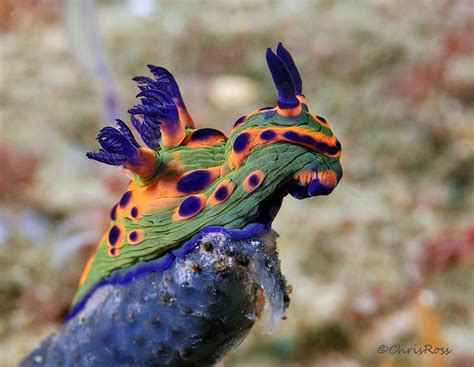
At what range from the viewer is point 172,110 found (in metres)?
1.68

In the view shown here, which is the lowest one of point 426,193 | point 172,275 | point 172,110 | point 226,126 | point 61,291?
point 172,275

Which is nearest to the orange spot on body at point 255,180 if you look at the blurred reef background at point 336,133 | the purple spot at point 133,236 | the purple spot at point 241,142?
the purple spot at point 241,142

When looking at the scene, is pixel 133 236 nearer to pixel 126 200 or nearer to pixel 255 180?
pixel 126 200

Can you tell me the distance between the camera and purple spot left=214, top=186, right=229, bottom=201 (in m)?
1.56

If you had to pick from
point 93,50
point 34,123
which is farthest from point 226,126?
point 34,123

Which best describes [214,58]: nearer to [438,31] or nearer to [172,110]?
[438,31]

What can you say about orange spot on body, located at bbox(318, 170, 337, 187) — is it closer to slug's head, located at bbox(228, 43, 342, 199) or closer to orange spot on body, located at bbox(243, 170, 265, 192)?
slug's head, located at bbox(228, 43, 342, 199)

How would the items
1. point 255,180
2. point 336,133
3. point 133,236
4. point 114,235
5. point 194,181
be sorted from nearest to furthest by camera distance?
point 255,180 → point 194,181 → point 133,236 → point 114,235 → point 336,133

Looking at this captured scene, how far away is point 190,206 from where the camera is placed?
161 cm

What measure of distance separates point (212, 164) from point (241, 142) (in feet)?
0.53

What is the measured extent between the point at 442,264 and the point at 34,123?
4.29 metres

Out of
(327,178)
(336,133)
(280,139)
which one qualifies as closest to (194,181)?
(280,139)

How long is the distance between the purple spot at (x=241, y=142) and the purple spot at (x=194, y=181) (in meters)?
0.13

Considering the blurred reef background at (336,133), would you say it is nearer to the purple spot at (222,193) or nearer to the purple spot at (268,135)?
the purple spot at (222,193)
